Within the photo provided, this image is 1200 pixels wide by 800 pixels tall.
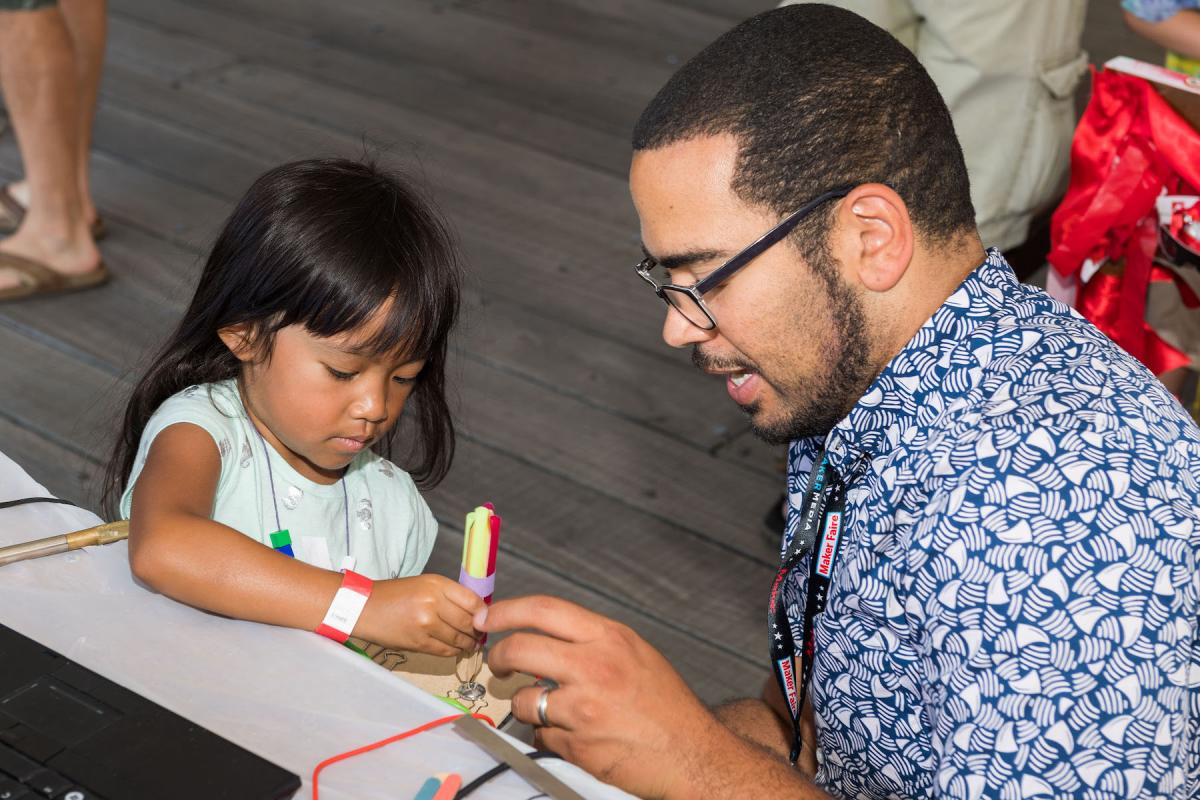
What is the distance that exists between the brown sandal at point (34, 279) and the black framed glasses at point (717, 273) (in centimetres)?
190

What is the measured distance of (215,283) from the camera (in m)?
1.45

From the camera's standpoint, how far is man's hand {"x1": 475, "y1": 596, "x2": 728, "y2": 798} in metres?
0.97

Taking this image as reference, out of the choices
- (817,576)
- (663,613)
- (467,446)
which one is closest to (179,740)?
(817,576)

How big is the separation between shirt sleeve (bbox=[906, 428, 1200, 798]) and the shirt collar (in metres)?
0.12

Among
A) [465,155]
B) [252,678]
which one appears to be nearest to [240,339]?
[252,678]

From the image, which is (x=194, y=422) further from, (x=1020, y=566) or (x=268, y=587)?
(x=1020, y=566)

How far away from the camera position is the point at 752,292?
1.15 metres

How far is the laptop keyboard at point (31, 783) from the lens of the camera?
845mm

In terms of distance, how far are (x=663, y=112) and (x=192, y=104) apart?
2770 millimetres

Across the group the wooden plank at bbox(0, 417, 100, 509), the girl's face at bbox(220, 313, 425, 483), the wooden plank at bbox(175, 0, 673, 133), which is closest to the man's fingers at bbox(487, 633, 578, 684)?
the girl's face at bbox(220, 313, 425, 483)

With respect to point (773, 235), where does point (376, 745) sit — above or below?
below

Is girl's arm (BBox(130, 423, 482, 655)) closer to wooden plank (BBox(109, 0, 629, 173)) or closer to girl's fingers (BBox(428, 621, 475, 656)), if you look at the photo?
girl's fingers (BBox(428, 621, 475, 656))

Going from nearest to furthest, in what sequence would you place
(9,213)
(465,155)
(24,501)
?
(24,501), (9,213), (465,155)

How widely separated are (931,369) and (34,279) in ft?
7.16
